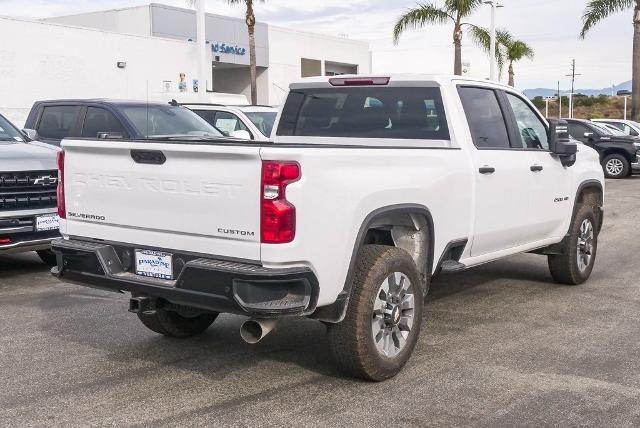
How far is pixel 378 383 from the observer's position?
5.27 metres

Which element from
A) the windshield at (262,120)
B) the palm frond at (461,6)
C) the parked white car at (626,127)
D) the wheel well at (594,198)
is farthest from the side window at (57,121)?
the palm frond at (461,6)

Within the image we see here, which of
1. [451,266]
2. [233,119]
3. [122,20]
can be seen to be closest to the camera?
[451,266]

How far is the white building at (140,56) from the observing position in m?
30.9

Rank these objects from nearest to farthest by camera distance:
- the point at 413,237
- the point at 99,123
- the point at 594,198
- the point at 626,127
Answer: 1. the point at 413,237
2. the point at 594,198
3. the point at 99,123
4. the point at 626,127

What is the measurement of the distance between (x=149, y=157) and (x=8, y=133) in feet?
17.6

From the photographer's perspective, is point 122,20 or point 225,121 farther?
point 122,20

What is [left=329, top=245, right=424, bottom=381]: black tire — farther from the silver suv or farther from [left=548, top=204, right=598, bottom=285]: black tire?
the silver suv

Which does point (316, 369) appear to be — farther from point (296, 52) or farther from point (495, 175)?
point (296, 52)

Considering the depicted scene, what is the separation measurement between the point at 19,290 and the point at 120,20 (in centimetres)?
3575

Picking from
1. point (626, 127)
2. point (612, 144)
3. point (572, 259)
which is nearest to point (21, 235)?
point (572, 259)

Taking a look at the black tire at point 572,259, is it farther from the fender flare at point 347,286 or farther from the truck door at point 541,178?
the fender flare at point 347,286

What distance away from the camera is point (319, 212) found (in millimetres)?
4684

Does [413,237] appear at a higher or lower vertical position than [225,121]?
lower

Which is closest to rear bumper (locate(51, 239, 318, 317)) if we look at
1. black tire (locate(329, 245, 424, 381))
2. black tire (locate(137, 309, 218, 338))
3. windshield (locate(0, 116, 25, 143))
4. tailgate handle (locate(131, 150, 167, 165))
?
black tire (locate(329, 245, 424, 381))
